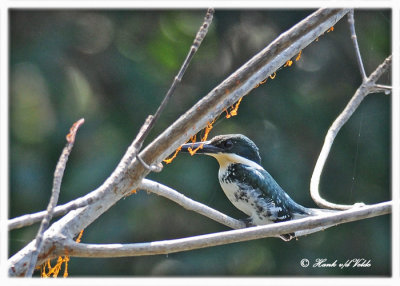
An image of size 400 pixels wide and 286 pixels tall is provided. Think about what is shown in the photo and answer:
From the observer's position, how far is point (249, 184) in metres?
2.55

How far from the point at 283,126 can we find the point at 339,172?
0.38 meters

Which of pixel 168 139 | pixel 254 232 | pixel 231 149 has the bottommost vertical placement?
pixel 254 232

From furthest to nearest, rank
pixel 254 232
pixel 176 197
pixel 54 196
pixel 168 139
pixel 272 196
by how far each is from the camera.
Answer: pixel 272 196 < pixel 176 197 < pixel 168 139 < pixel 254 232 < pixel 54 196

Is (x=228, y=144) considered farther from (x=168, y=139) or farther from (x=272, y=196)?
(x=168, y=139)

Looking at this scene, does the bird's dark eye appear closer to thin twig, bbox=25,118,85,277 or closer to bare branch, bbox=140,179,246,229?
bare branch, bbox=140,179,246,229

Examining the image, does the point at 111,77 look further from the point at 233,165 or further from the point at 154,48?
the point at 233,165

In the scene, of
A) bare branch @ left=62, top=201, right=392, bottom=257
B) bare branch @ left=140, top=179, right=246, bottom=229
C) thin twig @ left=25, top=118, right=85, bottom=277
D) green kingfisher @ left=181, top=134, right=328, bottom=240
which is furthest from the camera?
green kingfisher @ left=181, top=134, right=328, bottom=240

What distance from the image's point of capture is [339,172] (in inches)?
145

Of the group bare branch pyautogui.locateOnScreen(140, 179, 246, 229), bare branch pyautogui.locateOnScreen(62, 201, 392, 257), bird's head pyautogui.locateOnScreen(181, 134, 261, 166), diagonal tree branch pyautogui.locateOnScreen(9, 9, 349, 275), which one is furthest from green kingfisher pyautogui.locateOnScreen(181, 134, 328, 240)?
bare branch pyautogui.locateOnScreen(62, 201, 392, 257)

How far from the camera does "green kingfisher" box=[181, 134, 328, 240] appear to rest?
248cm

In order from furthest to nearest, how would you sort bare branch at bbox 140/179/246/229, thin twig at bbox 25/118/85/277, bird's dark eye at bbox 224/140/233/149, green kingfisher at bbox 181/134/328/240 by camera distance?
bird's dark eye at bbox 224/140/233/149 → green kingfisher at bbox 181/134/328/240 → bare branch at bbox 140/179/246/229 → thin twig at bbox 25/118/85/277

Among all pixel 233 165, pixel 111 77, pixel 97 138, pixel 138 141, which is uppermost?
pixel 111 77

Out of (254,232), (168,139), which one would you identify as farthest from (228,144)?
(254,232)

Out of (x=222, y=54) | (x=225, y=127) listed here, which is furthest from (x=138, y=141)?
(x=222, y=54)
